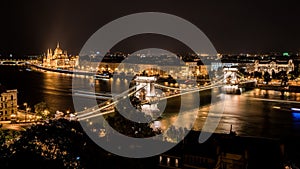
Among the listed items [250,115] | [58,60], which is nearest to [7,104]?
[250,115]

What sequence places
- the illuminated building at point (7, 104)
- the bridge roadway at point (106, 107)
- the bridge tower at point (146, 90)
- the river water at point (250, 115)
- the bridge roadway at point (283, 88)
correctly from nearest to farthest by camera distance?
the river water at point (250, 115), the illuminated building at point (7, 104), the bridge roadway at point (106, 107), the bridge tower at point (146, 90), the bridge roadway at point (283, 88)

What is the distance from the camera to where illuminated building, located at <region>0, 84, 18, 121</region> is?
713cm

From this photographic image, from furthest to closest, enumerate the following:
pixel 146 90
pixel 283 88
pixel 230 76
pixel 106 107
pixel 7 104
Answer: pixel 230 76
pixel 283 88
pixel 146 90
pixel 106 107
pixel 7 104

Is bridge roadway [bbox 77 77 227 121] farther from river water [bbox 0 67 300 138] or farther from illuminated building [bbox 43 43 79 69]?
illuminated building [bbox 43 43 79 69]

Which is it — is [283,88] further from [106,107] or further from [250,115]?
[106,107]

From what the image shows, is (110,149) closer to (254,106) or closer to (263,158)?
(263,158)

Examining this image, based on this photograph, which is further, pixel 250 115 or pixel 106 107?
pixel 250 115

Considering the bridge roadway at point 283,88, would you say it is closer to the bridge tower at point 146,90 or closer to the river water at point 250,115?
the river water at point 250,115

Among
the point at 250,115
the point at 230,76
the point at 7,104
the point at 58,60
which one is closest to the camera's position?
the point at 7,104

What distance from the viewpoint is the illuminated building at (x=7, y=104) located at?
23.4ft

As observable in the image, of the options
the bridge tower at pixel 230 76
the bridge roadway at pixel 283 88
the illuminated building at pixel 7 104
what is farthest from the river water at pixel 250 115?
the bridge tower at pixel 230 76

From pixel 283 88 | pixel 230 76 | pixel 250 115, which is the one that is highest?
pixel 230 76

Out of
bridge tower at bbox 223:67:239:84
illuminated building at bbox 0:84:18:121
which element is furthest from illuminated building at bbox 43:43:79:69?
illuminated building at bbox 0:84:18:121

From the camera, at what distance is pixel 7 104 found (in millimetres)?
7250
